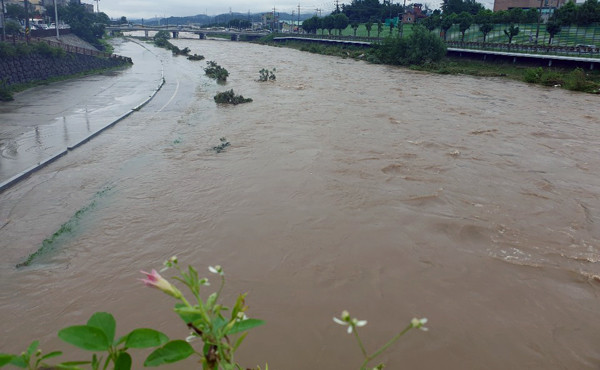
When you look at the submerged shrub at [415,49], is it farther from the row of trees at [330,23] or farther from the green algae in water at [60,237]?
the row of trees at [330,23]

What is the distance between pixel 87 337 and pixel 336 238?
4646 millimetres

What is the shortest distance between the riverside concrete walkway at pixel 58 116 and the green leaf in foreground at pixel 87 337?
27.0 feet

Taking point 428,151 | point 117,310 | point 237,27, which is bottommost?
point 117,310

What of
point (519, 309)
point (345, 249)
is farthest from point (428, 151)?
point (519, 309)

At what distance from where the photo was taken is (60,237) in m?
6.01

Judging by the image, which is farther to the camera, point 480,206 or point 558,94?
point 558,94

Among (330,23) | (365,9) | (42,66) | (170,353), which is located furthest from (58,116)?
(365,9)

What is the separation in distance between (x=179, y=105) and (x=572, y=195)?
47.5ft

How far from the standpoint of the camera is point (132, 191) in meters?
7.87

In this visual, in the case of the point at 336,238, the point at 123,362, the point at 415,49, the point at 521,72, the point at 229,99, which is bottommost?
the point at 336,238

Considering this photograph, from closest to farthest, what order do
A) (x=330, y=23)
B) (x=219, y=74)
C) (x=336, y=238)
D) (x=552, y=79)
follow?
(x=336, y=238) < (x=552, y=79) < (x=219, y=74) < (x=330, y=23)

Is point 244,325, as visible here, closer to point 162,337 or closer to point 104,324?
point 162,337

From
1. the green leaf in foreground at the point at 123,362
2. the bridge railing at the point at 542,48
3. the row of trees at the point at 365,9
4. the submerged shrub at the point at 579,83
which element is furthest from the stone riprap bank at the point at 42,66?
the row of trees at the point at 365,9

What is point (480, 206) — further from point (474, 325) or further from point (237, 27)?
point (237, 27)
